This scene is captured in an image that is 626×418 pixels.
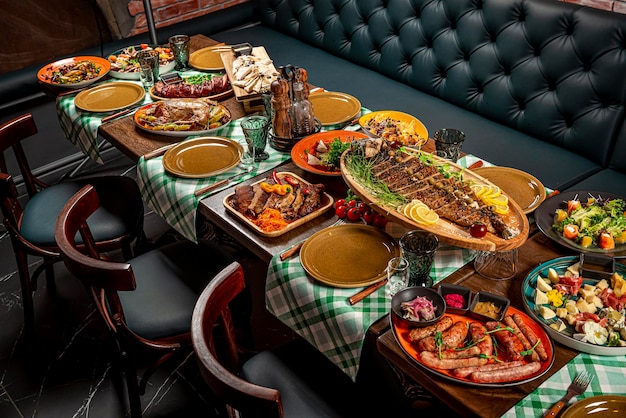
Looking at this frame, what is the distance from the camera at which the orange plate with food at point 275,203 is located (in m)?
1.82

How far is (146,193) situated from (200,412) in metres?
0.85

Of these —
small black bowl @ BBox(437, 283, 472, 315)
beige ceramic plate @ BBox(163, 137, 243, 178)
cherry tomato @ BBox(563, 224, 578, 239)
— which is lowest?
beige ceramic plate @ BBox(163, 137, 243, 178)

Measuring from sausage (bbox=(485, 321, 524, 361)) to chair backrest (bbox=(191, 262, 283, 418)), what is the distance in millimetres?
551

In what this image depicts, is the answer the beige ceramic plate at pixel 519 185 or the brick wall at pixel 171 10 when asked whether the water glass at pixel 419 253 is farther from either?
the brick wall at pixel 171 10

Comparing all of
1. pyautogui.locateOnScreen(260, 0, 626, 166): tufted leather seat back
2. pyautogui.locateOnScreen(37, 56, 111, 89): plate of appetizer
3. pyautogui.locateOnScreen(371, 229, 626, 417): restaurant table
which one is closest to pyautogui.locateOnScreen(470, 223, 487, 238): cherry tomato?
pyautogui.locateOnScreen(371, 229, 626, 417): restaurant table

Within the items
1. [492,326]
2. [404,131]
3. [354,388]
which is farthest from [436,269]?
[404,131]

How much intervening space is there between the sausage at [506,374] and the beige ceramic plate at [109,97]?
6.31 ft

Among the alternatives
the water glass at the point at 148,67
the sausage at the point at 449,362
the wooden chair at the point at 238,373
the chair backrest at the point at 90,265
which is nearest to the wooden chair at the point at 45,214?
the chair backrest at the point at 90,265

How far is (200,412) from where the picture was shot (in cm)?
224

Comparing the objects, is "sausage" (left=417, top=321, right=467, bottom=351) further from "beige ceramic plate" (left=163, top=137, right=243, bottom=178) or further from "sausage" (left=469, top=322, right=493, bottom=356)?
"beige ceramic plate" (left=163, top=137, right=243, bottom=178)

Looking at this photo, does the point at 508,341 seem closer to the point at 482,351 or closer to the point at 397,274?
the point at 482,351

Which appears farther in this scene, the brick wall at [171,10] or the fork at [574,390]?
the brick wall at [171,10]

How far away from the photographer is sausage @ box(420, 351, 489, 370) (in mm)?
1354

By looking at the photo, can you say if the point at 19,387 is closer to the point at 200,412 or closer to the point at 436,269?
the point at 200,412
